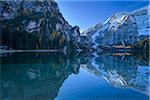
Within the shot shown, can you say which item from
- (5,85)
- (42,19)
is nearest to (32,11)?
(42,19)

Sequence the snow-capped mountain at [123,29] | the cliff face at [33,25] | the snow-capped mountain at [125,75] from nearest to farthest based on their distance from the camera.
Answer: the snow-capped mountain at [125,75]
the cliff face at [33,25]
the snow-capped mountain at [123,29]

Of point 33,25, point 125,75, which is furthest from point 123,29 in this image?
point 125,75

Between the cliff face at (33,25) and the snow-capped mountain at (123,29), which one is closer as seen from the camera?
the cliff face at (33,25)

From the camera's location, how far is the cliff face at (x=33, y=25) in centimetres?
5569

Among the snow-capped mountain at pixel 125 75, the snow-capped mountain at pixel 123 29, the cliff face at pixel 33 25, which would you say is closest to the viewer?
the snow-capped mountain at pixel 125 75

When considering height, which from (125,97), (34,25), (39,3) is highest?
(39,3)

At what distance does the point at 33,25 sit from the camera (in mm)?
71062

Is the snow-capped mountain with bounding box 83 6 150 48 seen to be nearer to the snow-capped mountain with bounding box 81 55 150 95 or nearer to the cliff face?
the cliff face

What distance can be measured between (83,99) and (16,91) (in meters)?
1.94

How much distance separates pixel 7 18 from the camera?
68.8 meters

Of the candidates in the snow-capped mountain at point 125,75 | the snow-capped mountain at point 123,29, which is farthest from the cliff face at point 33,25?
the snow-capped mountain at point 123,29

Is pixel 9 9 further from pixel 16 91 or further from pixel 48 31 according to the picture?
pixel 16 91

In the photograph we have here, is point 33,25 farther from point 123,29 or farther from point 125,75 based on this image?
point 123,29

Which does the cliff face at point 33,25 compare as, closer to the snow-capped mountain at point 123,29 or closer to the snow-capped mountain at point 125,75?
the snow-capped mountain at point 125,75
